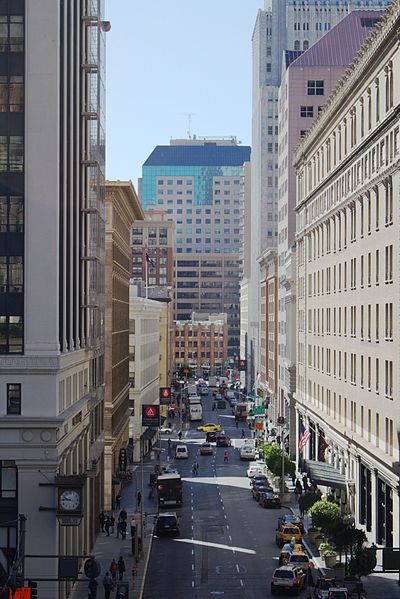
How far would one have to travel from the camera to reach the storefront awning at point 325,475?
231 ft

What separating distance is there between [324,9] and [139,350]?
92930 millimetres

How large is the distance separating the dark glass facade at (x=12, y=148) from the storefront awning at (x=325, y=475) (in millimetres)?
26888

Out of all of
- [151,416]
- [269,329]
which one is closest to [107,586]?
[151,416]

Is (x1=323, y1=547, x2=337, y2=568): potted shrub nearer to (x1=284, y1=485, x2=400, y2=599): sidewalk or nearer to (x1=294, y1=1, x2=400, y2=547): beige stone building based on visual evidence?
(x1=284, y1=485, x2=400, y2=599): sidewalk

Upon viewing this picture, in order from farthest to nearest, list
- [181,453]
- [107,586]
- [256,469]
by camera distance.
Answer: [181,453] < [256,469] < [107,586]

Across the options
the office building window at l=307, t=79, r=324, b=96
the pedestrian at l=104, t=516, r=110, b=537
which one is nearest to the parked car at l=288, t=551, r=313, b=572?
the pedestrian at l=104, t=516, r=110, b=537

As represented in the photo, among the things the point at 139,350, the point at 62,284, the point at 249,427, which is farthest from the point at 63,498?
the point at 249,427

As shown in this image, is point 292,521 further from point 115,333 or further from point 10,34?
point 10,34

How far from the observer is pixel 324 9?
190750mm

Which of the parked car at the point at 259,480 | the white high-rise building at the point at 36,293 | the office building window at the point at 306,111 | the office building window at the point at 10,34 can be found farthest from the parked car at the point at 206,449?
the office building window at the point at 10,34

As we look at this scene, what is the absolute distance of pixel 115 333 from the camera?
9381 centimetres

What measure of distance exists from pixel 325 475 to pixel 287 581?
65.0 ft

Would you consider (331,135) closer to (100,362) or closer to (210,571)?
(100,362)

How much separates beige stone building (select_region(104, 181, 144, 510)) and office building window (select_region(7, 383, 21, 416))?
32066mm
